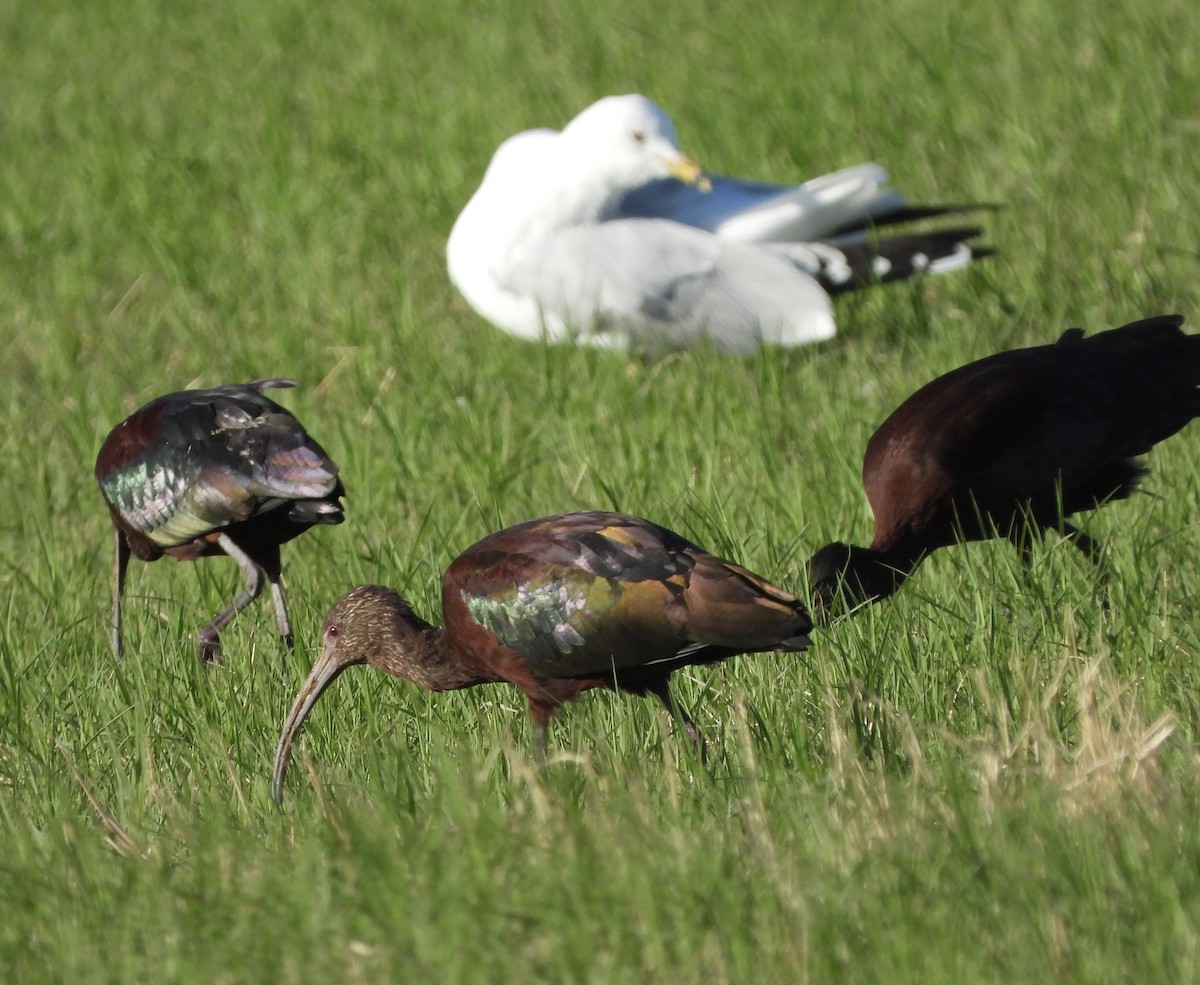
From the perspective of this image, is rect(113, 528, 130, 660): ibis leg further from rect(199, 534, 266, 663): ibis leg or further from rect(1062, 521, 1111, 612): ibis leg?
rect(1062, 521, 1111, 612): ibis leg

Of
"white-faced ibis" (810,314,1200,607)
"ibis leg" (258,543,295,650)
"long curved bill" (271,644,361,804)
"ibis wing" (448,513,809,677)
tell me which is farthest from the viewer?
"white-faced ibis" (810,314,1200,607)

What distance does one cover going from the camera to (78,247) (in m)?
9.34

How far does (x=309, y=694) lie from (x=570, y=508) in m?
1.59

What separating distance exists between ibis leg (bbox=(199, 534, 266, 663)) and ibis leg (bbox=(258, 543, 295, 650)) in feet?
0.12

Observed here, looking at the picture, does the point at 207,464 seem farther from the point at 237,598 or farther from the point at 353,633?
the point at 353,633

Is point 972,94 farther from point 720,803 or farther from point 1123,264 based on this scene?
point 720,803

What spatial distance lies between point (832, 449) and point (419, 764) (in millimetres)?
2229

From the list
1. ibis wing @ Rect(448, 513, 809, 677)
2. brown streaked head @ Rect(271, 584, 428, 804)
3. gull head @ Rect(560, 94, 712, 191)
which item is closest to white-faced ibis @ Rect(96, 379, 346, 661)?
brown streaked head @ Rect(271, 584, 428, 804)

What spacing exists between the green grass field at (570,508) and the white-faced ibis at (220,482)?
0.63ft

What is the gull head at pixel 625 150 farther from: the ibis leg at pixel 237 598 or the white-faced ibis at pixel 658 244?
the ibis leg at pixel 237 598

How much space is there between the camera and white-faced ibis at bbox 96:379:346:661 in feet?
15.3

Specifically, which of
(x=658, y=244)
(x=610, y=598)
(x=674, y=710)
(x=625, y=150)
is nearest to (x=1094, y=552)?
(x=674, y=710)

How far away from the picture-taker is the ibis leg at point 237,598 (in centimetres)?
489

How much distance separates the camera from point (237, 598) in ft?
16.3
